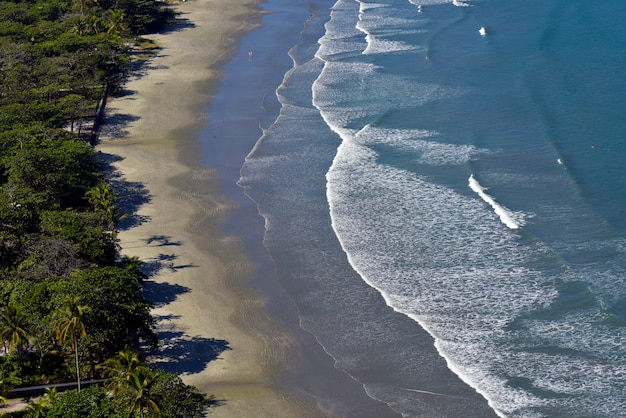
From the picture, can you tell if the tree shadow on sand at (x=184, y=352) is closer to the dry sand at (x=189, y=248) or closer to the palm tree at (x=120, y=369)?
the dry sand at (x=189, y=248)

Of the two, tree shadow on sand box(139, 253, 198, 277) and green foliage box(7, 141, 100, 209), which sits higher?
green foliage box(7, 141, 100, 209)

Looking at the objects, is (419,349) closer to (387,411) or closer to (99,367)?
(387,411)

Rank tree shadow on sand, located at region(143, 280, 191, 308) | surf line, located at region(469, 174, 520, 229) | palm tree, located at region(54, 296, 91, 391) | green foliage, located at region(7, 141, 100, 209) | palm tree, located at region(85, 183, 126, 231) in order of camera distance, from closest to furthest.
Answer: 1. palm tree, located at region(54, 296, 91, 391)
2. tree shadow on sand, located at region(143, 280, 191, 308)
3. palm tree, located at region(85, 183, 126, 231)
4. green foliage, located at region(7, 141, 100, 209)
5. surf line, located at region(469, 174, 520, 229)

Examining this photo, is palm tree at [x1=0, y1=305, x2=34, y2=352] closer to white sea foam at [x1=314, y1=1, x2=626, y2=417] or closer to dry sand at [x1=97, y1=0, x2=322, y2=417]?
dry sand at [x1=97, y1=0, x2=322, y2=417]

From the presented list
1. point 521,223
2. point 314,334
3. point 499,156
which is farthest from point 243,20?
point 314,334

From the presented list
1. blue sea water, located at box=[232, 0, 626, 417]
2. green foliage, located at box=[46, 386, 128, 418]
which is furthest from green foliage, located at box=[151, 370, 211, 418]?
blue sea water, located at box=[232, 0, 626, 417]

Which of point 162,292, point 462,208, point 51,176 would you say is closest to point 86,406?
point 162,292
